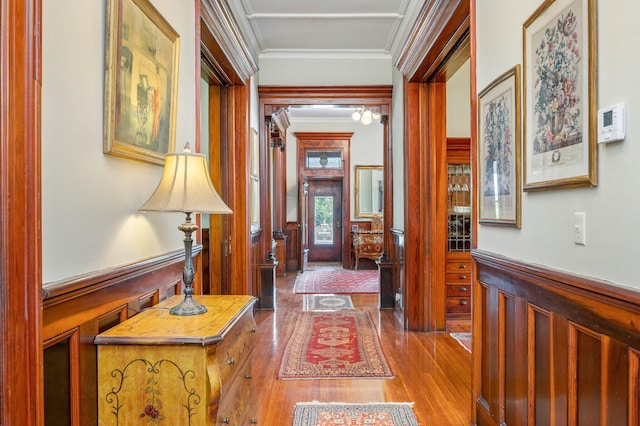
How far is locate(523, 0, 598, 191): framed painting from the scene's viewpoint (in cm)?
136

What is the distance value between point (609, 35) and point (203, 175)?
150 centimetres

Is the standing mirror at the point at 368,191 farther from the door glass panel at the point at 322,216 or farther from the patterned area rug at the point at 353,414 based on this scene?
the patterned area rug at the point at 353,414

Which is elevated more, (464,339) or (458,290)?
(458,290)

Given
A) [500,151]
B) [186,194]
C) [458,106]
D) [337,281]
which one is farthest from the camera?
[337,281]

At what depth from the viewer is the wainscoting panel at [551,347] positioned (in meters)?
1.22

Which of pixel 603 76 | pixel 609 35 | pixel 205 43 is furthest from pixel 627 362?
pixel 205 43

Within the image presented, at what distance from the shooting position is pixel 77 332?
1380 mm

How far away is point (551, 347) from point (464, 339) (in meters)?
2.53

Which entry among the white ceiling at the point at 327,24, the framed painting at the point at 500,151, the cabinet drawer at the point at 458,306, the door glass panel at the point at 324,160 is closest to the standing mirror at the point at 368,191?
the door glass panel at the point at 324,160

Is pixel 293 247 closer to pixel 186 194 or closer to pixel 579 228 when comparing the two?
pixel 186 194

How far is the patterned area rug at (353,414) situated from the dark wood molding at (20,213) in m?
1.61

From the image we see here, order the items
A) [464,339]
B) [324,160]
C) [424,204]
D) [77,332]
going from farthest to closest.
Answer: [324,160] < [424,204] < [464,339] < [77,332]

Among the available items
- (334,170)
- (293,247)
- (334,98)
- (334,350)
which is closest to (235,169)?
(334,98)

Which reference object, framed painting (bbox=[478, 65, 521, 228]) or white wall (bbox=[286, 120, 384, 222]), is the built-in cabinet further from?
white wall (bbox=[286, 120, 384, 222])
